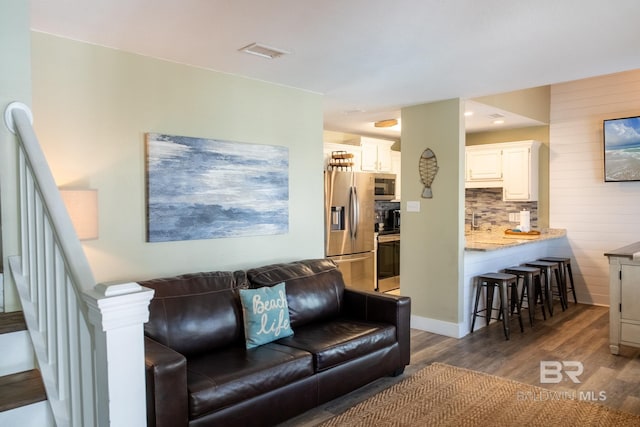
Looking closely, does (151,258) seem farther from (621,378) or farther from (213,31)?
(621,378)

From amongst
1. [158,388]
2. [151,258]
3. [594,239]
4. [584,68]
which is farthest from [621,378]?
[151,258]

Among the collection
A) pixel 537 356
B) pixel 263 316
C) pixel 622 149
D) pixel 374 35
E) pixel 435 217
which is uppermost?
pixel 374 35

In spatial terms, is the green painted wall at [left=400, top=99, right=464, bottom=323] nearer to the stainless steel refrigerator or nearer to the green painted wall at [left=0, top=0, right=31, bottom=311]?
the stainless steel refrigerator

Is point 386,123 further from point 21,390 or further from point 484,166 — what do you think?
point 21,390

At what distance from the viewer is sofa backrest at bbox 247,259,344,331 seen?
3389mm

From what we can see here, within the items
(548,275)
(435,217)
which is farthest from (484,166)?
(435,217)

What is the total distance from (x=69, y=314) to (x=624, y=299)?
434 cm

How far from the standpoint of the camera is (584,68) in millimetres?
3463

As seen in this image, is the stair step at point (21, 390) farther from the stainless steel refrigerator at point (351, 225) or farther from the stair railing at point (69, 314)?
the stainless steel refrigerator at point (351, 225)

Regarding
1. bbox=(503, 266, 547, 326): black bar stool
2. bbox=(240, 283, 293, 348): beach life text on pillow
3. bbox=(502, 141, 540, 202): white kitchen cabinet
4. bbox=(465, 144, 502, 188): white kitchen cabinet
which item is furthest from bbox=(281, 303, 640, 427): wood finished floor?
bbox=(465, 144, 502, 188): white kitchen cabinet

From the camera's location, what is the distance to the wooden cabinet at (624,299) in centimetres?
388

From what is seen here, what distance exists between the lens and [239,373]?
97.3 inches

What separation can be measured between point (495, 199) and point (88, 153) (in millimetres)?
5840

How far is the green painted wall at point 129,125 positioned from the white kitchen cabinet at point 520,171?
3893 mm
